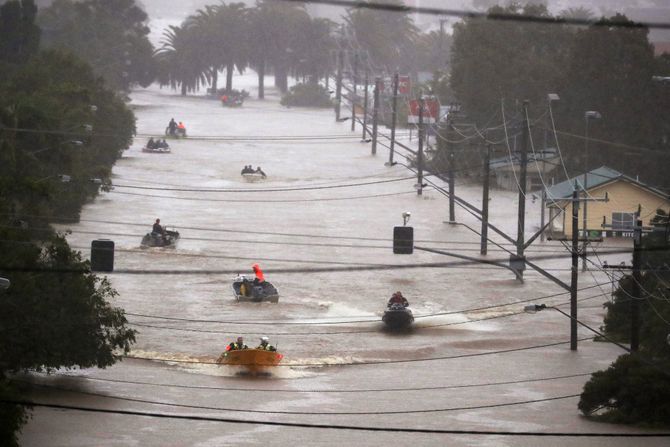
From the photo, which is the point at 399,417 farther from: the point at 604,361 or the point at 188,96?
the point at 188,96

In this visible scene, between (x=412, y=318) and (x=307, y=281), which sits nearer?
(x=412, y=318)

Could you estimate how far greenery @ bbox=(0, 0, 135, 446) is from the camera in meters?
36.8

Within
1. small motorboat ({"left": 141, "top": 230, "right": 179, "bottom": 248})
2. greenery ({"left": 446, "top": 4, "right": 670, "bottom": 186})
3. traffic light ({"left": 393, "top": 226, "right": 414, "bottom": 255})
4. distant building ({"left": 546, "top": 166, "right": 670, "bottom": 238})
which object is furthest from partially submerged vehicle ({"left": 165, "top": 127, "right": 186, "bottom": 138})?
traffic light ({"left": 393, "top": 226, "right": 414, "bottom": 255})

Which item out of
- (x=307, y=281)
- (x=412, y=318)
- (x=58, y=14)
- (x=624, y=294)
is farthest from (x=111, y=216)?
(x=58, y=14)

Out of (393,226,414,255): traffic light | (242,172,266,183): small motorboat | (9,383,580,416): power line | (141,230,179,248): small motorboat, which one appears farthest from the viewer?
(242,172,266,183): small motorboat

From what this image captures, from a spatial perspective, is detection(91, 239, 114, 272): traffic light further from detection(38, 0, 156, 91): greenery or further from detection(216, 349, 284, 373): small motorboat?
detection(38, 0, 156, 91): greenery

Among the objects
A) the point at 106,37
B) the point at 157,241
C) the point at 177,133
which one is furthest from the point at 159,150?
the point at 157,241

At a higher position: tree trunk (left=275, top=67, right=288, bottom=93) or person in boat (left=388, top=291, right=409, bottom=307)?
tree trunk (left=275, top=67, right=288, bottom=93)

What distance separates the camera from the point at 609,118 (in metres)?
92.9

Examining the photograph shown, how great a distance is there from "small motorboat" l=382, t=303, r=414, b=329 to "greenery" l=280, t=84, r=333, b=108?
103m

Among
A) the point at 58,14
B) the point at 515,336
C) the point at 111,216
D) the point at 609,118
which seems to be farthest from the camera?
the point at 58,14

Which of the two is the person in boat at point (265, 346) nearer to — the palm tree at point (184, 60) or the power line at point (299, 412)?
the power line at point (299, 412)

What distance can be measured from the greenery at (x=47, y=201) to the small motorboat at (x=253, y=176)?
8.50 metres

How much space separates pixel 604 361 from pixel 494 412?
7.90 metres
